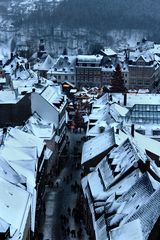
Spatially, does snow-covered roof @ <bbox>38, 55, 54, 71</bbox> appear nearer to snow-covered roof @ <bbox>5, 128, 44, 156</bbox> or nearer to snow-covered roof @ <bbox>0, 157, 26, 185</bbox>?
snow-covered roof @ <bbox>5, 128, 44, 156</bbox>

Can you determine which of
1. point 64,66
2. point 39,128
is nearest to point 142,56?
point 64,66

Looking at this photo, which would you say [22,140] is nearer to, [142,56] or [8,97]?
Result: [8,97]

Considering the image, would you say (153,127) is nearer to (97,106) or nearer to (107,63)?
(97,106)

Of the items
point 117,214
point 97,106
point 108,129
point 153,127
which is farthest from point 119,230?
point 97,106

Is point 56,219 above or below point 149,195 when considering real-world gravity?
below

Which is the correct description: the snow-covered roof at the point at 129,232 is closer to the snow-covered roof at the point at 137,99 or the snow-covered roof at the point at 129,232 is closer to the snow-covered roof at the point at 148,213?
the snow-covered roof at the point at 148,213
